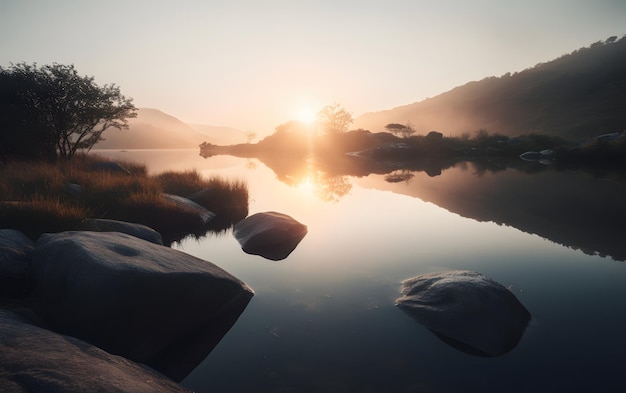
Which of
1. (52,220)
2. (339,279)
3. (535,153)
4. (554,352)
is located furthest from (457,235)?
(535,153)

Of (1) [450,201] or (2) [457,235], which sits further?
(1) [450,201]

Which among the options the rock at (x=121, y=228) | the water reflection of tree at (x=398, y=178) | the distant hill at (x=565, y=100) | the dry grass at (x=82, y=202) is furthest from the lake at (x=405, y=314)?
the distant hill at (x=565, y=100)

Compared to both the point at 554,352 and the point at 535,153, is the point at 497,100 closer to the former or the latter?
the point at 535,153

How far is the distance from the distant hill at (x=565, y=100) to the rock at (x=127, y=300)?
127m

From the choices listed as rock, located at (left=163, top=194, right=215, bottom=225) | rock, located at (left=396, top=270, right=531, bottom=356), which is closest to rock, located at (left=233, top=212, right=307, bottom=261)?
rock, located at (left=163, top=194, right=215, bottom=225)

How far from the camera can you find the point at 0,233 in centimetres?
666

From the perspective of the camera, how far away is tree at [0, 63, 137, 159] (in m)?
22.9

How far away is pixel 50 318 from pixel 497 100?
717 feet

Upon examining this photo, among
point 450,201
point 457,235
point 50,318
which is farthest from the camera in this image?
point 450,201

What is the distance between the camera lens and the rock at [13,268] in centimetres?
568

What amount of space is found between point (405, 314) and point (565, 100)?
17702 cm

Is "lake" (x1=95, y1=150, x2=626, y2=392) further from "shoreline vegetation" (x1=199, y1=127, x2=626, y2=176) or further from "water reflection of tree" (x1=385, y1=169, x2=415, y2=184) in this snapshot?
"shoreline vegetation" (x1=199, y1=127, x2=626, y2=176)

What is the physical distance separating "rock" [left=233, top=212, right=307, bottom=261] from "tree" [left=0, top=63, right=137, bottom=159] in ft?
71.3

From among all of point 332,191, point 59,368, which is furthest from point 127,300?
point 332,191
